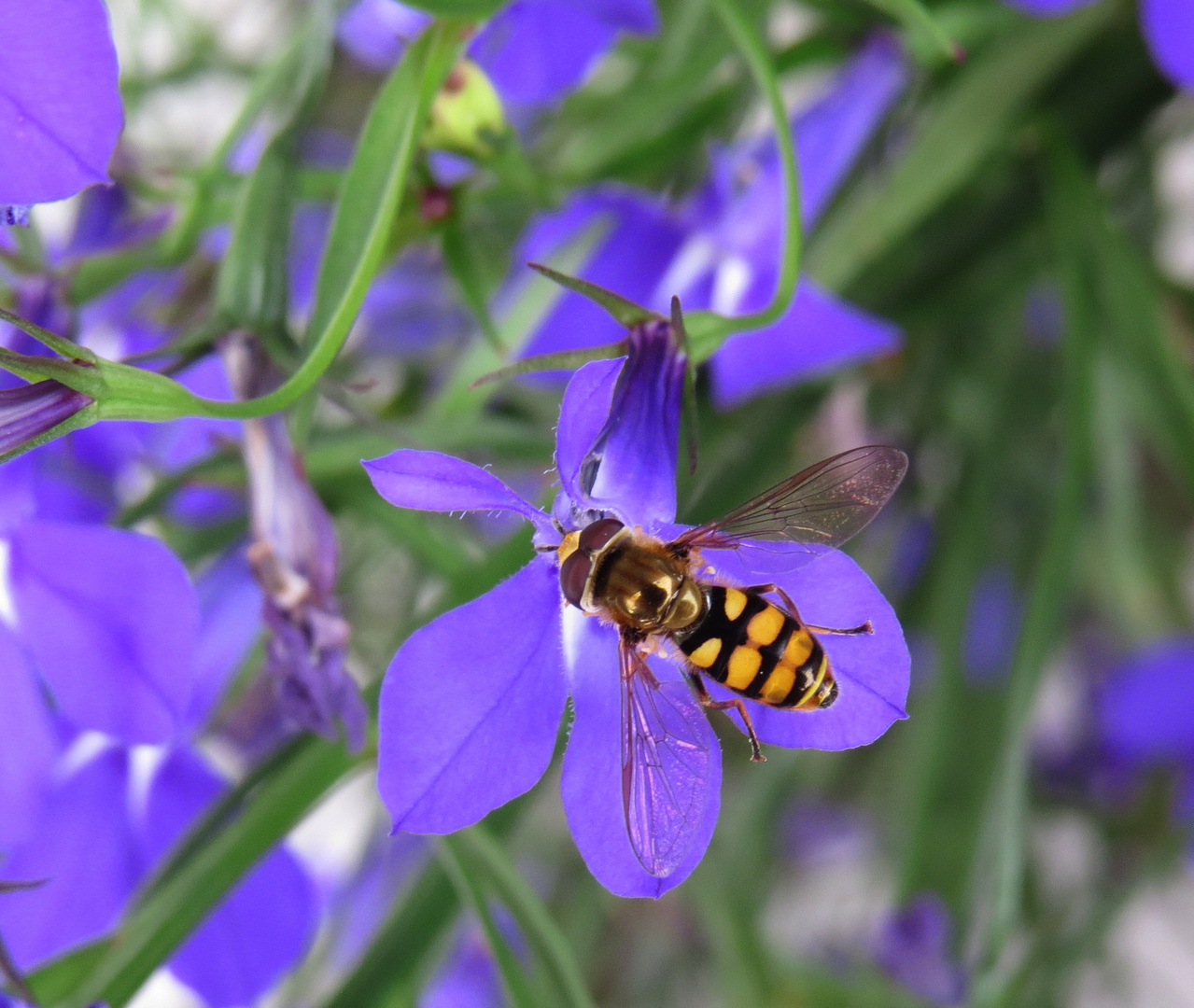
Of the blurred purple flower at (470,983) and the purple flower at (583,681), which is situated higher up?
the purple flower at (583,681)

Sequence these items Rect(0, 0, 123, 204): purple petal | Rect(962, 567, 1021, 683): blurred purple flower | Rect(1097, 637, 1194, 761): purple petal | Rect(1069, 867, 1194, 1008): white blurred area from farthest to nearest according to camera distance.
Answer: Rect(1069, 867, 1194, 1008): white blurred area, Rect(962, 567, 1021, 683): blurred purple flower, Rect(1097, 637, 1194, 761): purple petal, Rect(0, 0, 123, 204): purple petal

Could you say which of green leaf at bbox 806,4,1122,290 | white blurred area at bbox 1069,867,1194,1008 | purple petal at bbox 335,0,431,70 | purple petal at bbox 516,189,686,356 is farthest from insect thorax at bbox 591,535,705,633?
white blurred area at bbox 1069,867,1194,1008

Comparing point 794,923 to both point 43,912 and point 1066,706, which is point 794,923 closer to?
point 1066,706

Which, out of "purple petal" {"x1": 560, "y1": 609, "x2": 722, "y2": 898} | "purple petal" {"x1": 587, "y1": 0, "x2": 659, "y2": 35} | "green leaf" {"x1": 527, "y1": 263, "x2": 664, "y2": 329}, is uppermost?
"purple petal" {"x1": 587, "y1": 0, "x2": 659, "y2": 35}

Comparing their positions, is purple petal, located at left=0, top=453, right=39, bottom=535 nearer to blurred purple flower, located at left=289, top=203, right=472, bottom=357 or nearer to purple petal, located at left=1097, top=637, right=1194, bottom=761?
blurred purple flower, located at left=289, top=203, right=472, bottom=357

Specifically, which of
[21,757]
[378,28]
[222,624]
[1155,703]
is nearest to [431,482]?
[21,757]

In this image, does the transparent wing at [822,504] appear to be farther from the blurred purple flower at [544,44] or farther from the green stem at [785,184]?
the blurred purple flower at [544,44]

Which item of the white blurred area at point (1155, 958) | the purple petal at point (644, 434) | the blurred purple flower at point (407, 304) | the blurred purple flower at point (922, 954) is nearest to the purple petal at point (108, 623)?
the purple petal at point (644, 434)

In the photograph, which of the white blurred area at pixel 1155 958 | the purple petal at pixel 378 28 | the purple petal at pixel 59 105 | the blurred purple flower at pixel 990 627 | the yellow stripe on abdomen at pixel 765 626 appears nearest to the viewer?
the purple petal at pixel 59 105
